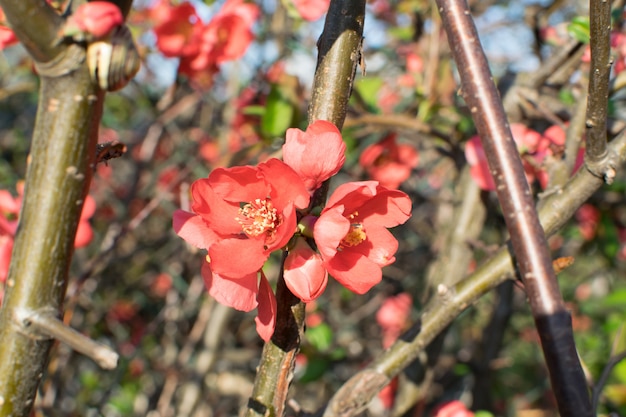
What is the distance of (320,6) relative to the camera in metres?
1.35

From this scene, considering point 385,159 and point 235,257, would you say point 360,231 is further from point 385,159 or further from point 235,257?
point 385,159

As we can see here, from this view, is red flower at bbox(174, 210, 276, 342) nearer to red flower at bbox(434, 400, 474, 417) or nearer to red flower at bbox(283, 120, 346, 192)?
red flower at bbox(283, 120, 346, 192)

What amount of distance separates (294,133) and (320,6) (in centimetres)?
82

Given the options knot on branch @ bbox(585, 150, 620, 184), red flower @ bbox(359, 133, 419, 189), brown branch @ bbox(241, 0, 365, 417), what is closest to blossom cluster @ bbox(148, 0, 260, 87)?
red flower @ bbox(359, 133, 419, 189)

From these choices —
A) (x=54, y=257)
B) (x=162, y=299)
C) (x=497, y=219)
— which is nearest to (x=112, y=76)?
(x=54, y=257)

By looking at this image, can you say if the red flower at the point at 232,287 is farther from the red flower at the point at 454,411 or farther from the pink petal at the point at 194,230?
the red flower at the point at 454,411

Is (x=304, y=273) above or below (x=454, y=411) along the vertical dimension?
above

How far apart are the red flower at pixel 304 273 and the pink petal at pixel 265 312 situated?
0.12ft

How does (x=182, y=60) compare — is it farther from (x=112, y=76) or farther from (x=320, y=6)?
(x=112, y=76)

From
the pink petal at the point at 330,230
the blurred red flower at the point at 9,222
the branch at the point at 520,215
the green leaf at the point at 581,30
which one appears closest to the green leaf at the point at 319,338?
the blurred red flower at the point at 9,222

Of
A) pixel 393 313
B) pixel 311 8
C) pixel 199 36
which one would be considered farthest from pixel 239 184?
pixel 393 313

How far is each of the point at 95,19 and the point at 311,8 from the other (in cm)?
91

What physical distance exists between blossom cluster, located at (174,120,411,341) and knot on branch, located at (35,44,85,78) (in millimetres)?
168

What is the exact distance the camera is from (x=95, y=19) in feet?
1.66
